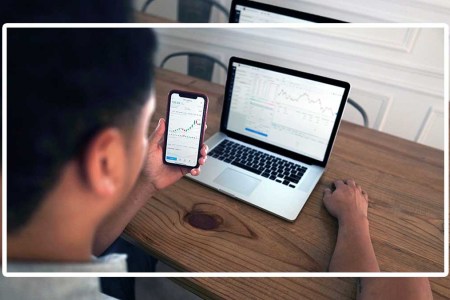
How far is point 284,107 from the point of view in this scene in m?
0.52

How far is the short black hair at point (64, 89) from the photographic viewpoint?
0.33 meters

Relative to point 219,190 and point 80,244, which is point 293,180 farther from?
point 80,244

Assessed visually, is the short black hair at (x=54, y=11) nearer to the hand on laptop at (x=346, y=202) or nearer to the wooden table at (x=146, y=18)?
the wooden table at (x=146, y=18)

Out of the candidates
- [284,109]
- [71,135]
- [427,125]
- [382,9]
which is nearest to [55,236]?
[71,135]

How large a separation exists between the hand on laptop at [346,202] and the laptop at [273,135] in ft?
0.12

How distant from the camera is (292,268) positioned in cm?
49

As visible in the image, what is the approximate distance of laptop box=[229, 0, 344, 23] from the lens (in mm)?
602

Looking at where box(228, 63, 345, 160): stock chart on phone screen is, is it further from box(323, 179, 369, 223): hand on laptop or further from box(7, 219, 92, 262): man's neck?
box(7, 219, 92, 262): man's neck

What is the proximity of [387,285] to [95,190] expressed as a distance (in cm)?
40

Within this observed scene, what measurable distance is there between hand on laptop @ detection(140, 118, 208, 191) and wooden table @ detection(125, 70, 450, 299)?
0.03 m

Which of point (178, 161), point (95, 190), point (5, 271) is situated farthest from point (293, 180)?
point (5, 271)

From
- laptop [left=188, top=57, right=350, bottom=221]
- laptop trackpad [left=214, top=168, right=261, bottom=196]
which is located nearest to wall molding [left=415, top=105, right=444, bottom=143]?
laptop [left=188, top=57, right=350, bottom=221]

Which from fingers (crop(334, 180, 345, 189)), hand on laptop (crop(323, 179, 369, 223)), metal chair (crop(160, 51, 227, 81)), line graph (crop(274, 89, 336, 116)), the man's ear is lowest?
hand on laptop (crop(323, 179, 369, 223))

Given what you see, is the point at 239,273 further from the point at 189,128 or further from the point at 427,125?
the point at 427,125
